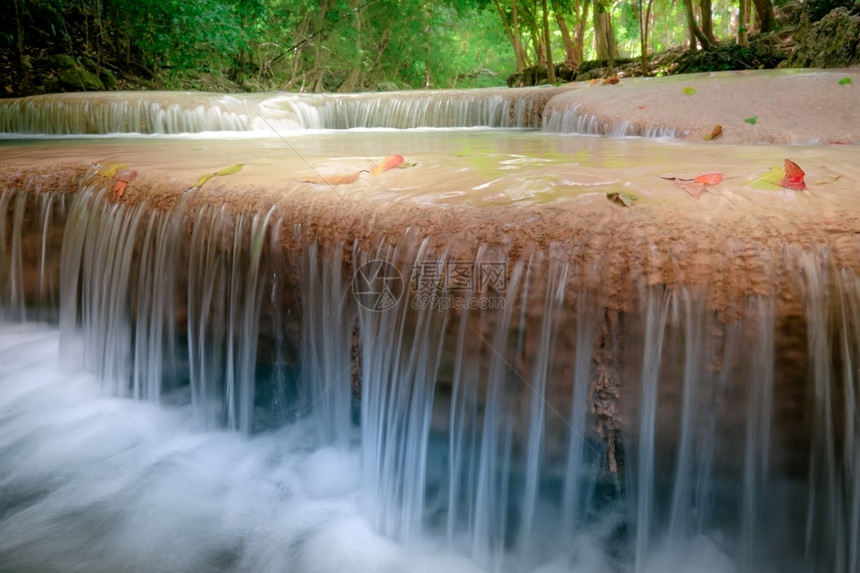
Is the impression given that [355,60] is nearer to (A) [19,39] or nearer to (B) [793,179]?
(A) [19,39]

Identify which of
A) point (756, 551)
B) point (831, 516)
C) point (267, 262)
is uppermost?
point (267, 262)

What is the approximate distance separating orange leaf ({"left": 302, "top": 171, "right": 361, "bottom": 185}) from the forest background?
7.14m

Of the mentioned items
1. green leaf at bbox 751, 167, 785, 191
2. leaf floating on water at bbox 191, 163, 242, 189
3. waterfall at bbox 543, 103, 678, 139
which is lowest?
green leaf at bbox 751, 167, 785, 191

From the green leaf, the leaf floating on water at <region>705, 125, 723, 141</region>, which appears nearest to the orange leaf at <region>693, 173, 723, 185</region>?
the green leaf

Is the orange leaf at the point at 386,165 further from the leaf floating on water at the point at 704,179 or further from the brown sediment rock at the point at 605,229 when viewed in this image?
the leaf floating on water at the point at 704,179

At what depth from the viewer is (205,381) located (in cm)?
280

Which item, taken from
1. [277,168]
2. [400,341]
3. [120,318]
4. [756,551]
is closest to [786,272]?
[756,551]

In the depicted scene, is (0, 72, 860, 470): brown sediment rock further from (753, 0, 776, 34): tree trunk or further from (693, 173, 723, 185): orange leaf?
(753, 0, 776, 34): tree trunk

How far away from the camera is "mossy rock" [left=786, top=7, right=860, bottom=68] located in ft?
22.2

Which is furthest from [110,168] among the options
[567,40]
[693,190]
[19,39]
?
[567,40]

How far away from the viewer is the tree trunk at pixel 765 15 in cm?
1059

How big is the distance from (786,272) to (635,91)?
534 centimetres

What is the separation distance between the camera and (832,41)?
7102mm

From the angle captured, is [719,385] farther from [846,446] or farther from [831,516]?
[831,516]
